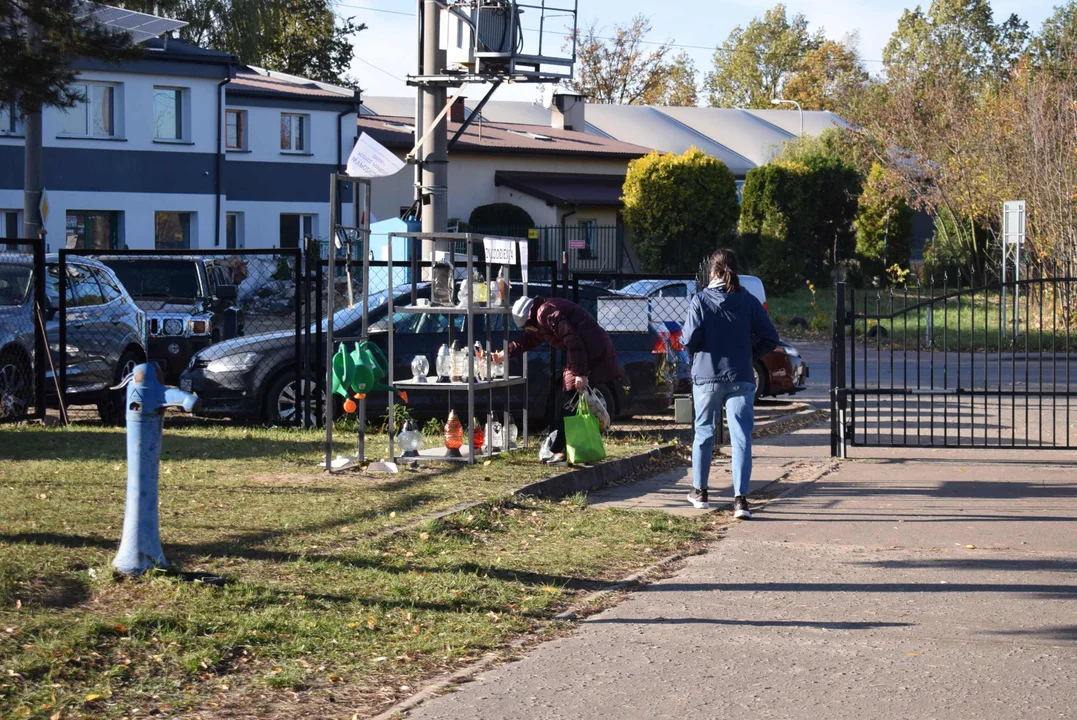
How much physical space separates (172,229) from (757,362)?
22.5 m

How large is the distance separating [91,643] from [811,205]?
37.7 metres

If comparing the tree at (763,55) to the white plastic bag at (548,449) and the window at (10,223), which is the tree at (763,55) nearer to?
the window at (10,223)

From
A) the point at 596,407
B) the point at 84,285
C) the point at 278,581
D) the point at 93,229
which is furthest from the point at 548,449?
the point at 93,229

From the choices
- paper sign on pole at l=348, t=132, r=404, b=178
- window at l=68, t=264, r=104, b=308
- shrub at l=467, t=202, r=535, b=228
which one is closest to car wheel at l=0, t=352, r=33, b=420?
window at l=68, t=264, r=104, b=308

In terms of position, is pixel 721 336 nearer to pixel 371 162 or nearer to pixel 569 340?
pixel 569 340

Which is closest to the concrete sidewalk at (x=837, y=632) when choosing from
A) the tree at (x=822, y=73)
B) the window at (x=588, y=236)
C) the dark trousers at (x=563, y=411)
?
the dark trousers at (x=563, y=411)

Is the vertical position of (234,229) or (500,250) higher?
(234,229)

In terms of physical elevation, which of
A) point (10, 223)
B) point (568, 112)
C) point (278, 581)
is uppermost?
point (568, 112)

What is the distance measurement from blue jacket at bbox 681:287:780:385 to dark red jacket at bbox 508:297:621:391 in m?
1.53

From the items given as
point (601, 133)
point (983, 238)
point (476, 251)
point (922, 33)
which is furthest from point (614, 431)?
point (922, 33)

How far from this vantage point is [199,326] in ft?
56.9

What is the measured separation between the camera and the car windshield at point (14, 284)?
44.2ft

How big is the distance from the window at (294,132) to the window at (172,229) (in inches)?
169

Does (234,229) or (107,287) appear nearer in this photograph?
(107,287)
